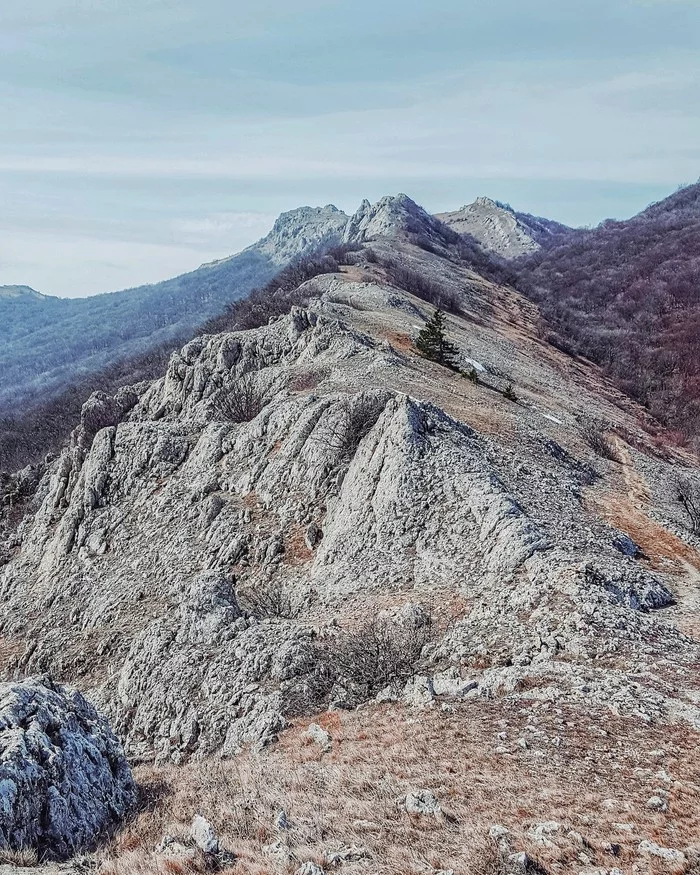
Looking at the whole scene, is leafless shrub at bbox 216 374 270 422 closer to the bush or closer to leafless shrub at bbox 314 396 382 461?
leafless shrub at bbox 314 396 382 461

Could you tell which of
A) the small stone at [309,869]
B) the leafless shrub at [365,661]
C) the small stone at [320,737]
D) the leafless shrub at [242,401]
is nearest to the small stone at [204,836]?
the small stone at [309,869]

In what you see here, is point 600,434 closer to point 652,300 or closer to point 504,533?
point 504,533

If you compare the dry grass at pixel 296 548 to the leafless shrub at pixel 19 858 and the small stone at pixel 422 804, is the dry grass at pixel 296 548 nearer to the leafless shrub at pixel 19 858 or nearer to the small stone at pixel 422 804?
the small stone at pixel 422 804

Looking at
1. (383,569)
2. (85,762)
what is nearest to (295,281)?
(383,569)

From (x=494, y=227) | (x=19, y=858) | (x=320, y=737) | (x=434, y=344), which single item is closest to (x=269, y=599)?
(x=320, y=737)

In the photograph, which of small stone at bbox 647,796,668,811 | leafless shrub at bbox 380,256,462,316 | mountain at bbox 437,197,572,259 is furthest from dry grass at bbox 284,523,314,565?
mountain at bbox 437,197,572,259

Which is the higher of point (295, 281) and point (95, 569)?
point (295, 281)
